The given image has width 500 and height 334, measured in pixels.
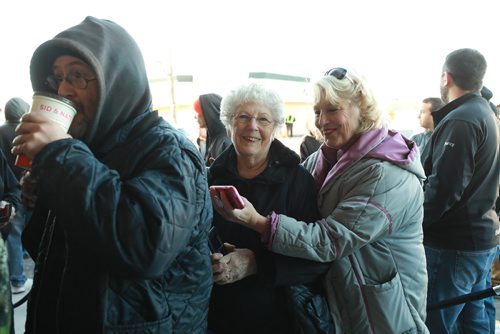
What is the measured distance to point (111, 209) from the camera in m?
0.82

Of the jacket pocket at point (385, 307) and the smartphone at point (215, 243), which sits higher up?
the smartphone at point (215, 243)

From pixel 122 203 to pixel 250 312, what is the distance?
33.9 inches

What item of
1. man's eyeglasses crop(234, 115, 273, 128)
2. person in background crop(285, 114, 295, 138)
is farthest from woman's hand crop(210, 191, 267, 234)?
person in background crop(285, 114, 295, 138)

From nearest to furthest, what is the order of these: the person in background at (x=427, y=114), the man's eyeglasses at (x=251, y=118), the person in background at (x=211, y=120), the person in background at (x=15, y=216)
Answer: the man's eyeglasses at (x=251, y=118) < the person in background at (x=211, y=120) < the person in background at (x=15, y=216) < the person in background at (x=427, y=114)

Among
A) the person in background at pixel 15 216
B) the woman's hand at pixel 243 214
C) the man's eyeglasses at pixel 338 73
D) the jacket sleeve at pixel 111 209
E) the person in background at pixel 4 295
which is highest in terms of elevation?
the man's eyeglasses at pixel 338 73

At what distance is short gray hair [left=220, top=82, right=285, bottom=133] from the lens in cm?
169

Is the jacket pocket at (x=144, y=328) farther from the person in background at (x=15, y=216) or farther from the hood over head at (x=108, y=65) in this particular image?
the person in background at (x=15, y=216)

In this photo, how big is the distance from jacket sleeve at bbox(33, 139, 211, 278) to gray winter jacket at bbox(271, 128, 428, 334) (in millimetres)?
582

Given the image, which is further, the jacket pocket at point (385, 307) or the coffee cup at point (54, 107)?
the jacket pocket at point (385, 307)

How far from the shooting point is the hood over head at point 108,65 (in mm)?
975

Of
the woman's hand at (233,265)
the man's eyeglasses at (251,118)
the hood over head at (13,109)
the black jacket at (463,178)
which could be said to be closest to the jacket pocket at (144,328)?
the woman's hand at (233,265)

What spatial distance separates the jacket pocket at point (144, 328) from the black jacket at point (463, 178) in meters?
1.81

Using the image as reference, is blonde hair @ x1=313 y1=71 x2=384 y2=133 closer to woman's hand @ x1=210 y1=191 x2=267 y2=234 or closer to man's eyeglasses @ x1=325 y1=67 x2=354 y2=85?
man's eyeglasses @ x1=325 y1=67 x2=354 y2=85

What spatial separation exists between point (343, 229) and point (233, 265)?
408mm
